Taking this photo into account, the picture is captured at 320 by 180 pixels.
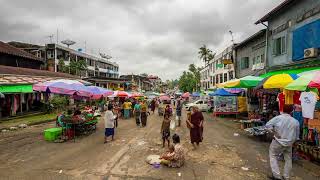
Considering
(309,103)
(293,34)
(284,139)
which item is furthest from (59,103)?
(284,139)

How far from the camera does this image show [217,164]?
8.41m

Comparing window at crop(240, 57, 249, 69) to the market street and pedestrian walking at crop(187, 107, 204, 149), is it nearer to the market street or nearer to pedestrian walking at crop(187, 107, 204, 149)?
the market street

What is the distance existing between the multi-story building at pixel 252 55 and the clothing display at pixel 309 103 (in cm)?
1390

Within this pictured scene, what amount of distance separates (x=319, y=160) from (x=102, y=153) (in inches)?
303

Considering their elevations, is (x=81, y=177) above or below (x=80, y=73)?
below

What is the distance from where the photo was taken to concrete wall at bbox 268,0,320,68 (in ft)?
48.8

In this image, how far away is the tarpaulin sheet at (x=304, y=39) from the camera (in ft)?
44.8

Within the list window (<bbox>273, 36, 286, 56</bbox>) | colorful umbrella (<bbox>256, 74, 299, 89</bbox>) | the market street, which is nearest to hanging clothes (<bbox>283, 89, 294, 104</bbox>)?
colorful umbrella (<bbox>256, 74, 299, 89</bbox>)

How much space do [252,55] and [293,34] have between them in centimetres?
916

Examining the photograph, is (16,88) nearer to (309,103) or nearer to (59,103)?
(59,103)

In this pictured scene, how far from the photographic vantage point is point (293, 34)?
630 inches

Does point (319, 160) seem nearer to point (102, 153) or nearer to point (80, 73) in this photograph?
point (102, 153)

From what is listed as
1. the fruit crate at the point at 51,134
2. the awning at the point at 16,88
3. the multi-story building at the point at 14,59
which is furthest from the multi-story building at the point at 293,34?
the multi-story building at the point at 14,59

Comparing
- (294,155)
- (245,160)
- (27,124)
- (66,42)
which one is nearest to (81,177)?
(245,160)
